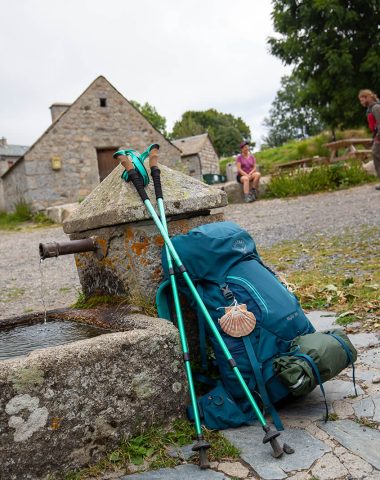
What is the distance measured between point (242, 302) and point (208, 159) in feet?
115

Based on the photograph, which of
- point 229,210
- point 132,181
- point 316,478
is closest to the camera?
point 316,478

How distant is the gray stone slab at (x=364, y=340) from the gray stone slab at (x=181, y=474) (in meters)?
1.61

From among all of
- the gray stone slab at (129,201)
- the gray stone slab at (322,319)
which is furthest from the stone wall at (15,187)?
the gray stone slab at (129,201)

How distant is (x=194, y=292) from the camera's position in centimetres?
236

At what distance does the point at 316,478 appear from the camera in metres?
1.83

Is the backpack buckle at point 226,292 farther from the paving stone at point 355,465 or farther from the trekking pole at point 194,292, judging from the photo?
the paving stone at point 355,465

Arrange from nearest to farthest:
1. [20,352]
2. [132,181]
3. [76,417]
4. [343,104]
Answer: [76,417] < [20,352] < [132,181] < [343,104]

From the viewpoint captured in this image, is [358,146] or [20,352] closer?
[20,352]

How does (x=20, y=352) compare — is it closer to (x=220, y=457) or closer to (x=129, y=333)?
(x=129, y=333)

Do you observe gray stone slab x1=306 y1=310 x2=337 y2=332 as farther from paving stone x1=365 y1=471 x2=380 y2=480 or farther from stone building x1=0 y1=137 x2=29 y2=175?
stone building x1=0 y1=137 x2=29 y2=175

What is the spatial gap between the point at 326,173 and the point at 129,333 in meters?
11.6

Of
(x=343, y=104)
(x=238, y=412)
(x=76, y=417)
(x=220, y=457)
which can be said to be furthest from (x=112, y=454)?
(x=343, y=104)

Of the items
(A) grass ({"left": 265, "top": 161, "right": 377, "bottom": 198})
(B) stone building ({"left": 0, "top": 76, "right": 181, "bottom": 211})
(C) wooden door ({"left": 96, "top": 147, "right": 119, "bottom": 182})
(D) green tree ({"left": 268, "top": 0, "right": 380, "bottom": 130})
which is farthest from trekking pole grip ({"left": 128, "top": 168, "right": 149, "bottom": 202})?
Result: (C) wooden door ({"left": 96, "top": 147, "right": 119, "bottom": 182})

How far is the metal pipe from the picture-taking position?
8.89ft
